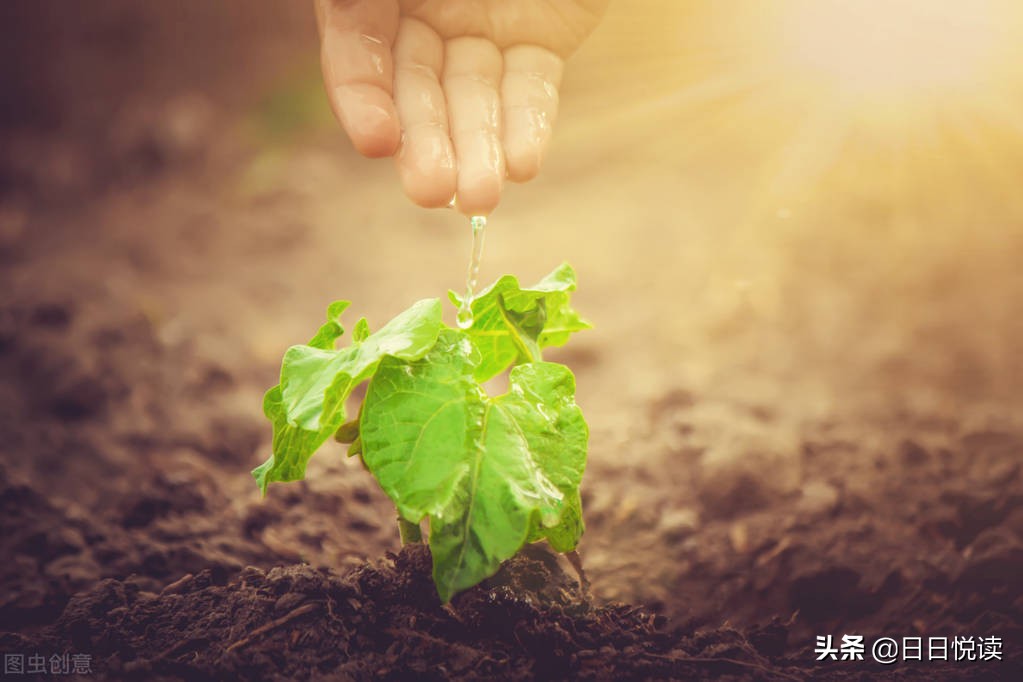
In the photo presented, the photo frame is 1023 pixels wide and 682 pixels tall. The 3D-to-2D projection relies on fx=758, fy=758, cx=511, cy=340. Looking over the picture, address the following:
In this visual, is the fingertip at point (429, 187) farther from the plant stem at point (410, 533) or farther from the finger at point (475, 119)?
the plant stem at point (410, 533)

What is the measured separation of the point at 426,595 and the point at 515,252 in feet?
8.43

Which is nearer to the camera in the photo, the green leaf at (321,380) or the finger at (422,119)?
the green leaf at (321,380)

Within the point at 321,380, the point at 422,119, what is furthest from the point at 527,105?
the point at 321,380

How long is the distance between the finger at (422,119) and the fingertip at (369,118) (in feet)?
0.15

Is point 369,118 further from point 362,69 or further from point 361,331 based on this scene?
point 361,331

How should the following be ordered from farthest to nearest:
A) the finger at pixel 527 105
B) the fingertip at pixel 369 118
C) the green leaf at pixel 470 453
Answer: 1. the finger at pixel 527 105
2. the fingertip at pixel 369 118
3. the green leaf at pixel 470 453

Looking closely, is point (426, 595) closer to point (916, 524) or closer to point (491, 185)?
point (491, 185)

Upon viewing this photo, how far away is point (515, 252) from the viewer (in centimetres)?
382

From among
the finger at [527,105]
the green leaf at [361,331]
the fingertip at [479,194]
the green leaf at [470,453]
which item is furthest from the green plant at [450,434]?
the finger at [527,105]

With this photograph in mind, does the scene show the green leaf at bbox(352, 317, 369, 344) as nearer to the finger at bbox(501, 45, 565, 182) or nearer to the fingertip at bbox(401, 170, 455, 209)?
the fingertip at bbox(401, 170, 455, 209)

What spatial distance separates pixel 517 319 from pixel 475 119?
58 cm

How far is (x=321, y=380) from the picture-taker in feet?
4.26

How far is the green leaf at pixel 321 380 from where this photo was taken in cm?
124

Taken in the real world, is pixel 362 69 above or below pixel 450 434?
above
